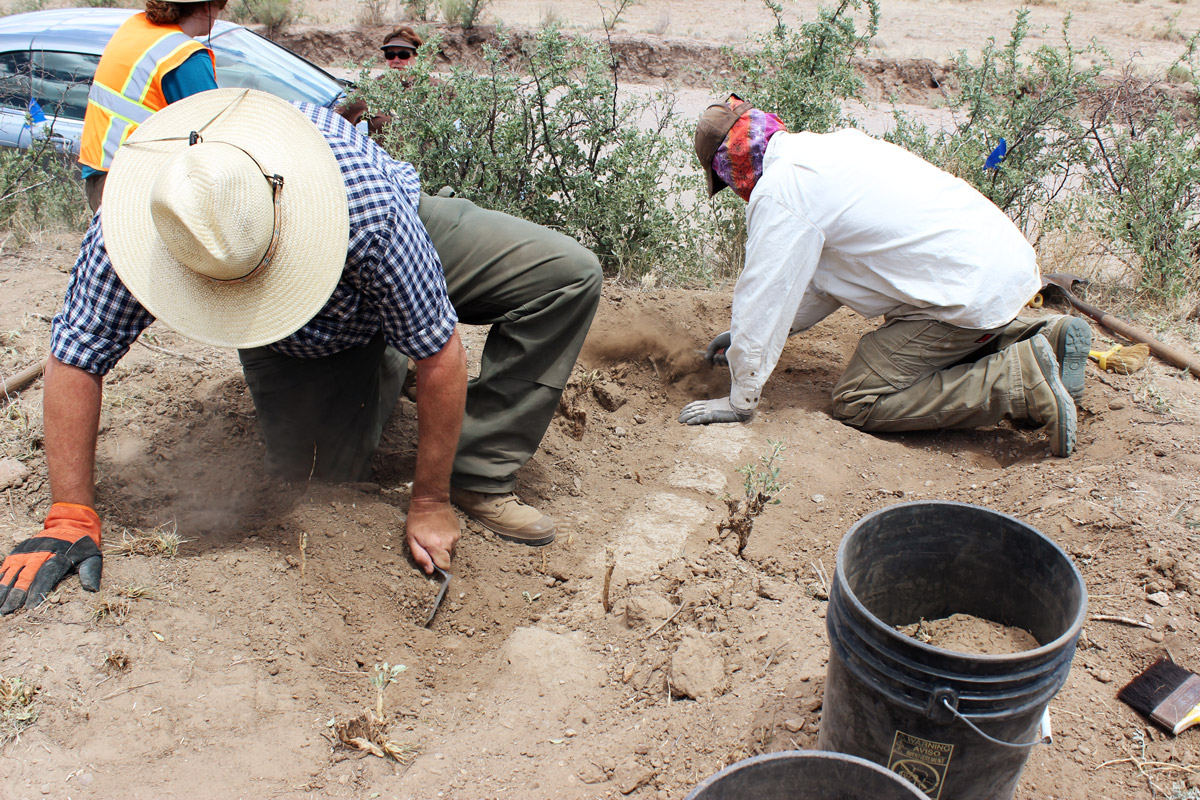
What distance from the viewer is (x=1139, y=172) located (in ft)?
16.1

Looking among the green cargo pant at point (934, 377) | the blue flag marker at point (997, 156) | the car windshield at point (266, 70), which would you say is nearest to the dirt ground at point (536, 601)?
the green cargo pant at point (934, 377)

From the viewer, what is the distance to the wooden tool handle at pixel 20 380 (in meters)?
3.24

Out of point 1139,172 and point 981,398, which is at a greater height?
point 1139,172

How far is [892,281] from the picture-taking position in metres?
3.46

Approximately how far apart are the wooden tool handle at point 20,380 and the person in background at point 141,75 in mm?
820

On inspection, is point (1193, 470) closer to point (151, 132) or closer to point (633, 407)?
point (633, 407)

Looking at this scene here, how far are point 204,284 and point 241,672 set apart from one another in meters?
0.97

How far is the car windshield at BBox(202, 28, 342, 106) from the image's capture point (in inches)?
235

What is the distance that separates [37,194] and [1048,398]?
558 cm

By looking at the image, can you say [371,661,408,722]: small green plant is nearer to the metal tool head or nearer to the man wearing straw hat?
the metal tool head

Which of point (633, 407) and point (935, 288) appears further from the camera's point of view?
point (633, 407)

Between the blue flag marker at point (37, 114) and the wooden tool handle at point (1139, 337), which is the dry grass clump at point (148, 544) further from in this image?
the wooden tool handle at point (1139, 337)

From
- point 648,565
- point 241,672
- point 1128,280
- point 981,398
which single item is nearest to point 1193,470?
point 981,398

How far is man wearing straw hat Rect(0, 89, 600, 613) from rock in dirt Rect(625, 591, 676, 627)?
614 millimetres
